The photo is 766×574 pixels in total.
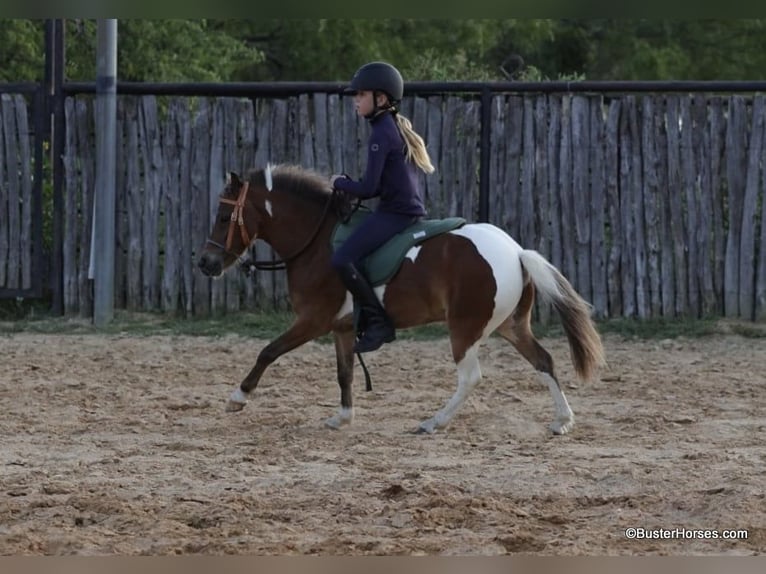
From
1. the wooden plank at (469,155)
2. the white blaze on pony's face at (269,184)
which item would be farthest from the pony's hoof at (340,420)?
the wooden plank at (469,155)

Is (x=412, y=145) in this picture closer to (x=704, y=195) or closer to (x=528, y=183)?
(x=528, y=183)

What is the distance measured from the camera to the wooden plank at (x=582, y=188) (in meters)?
11.8

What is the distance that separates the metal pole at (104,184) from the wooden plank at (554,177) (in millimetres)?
4421

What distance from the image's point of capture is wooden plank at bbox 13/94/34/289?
12250 mm

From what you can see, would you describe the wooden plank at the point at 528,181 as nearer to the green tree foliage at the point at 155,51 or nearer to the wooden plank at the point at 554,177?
the wooden plank at the point at 554,177

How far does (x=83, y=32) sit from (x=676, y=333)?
32.4ft

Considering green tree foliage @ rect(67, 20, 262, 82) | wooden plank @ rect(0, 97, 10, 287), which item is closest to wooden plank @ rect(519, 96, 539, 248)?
wooden plank @ rect(0, 97, 10, 287)

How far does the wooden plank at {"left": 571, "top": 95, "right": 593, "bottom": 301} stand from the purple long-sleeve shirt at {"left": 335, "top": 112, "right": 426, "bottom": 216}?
463 cm

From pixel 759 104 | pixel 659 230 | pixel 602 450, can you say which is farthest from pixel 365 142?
pixel 602 450

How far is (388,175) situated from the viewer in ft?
23.9

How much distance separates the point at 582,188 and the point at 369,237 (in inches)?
195

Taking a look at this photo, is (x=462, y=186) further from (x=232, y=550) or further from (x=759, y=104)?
(x=232, y=550)

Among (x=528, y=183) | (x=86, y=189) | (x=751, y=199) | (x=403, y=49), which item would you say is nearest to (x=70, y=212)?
(x=86, y=189)

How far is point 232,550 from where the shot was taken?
14.3ft
